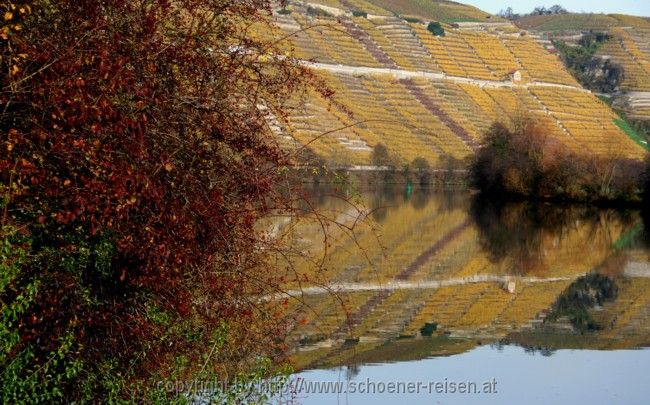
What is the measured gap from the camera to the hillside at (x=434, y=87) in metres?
74.3

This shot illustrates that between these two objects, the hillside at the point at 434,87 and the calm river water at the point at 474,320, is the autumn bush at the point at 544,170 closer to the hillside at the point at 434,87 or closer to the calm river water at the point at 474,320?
the hillside at the point at 434,87

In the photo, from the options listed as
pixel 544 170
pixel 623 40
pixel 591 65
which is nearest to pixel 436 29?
pixel 591 65

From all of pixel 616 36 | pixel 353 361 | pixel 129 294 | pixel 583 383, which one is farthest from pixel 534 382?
pixel 616 36

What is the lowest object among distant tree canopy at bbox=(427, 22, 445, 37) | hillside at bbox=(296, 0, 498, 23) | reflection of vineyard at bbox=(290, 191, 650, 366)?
hillside at bbox=(296, 0, 498, 23)

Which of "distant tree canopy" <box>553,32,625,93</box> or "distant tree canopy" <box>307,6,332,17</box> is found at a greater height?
"distant tree canopy" <box>307,6,332,17</box>

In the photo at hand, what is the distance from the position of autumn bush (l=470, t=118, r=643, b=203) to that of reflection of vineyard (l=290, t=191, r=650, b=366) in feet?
52.3

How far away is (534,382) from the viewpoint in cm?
1152

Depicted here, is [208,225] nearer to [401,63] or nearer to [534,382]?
[534,382]

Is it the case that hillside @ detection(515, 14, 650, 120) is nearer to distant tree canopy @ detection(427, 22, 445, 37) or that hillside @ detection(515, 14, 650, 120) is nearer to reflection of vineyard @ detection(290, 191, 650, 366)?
distant tree canopy @ detection(427, 22, 445, 37)

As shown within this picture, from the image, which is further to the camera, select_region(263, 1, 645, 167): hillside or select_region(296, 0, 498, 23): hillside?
select_region(296, 0, 498, 23): hillside

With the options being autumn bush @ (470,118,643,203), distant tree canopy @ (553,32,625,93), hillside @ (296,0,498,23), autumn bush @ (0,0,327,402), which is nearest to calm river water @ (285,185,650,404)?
autumn bush @ (0,0,327,402)

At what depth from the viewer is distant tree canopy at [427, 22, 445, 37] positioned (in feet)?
339

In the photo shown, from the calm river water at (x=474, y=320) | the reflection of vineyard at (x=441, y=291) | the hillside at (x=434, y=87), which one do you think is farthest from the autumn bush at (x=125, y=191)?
the hillside at (x=434, y=87)

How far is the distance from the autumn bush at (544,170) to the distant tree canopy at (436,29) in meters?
51.3
